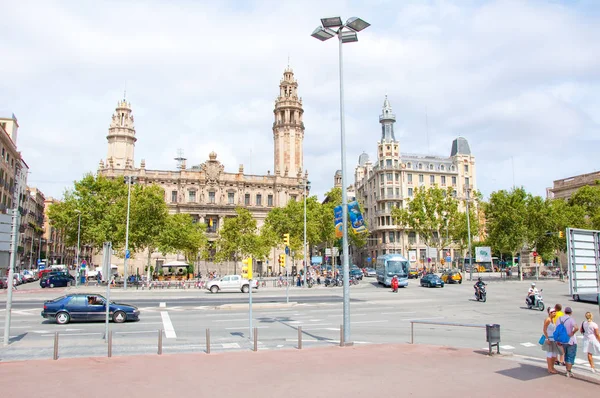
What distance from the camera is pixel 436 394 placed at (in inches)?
346

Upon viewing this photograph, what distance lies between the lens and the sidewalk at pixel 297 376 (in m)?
9.02

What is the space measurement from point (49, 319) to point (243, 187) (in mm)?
59394

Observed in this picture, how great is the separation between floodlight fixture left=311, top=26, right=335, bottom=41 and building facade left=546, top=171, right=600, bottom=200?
7846cm

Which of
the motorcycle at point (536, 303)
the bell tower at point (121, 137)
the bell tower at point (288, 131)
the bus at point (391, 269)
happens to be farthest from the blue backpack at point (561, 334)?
the bell tower at point (121, 137)

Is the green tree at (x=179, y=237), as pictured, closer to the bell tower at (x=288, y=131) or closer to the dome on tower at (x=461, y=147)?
the bell tower at (x=288, y=131)

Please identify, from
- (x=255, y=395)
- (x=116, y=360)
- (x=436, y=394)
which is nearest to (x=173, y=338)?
(x=116, y=360)

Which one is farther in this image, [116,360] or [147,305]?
[147,305]

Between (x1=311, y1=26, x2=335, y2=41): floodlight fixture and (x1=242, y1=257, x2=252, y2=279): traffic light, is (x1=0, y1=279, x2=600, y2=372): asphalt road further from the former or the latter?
(x1=311, y1=26, x2=335, y2=41): floodlight fixture

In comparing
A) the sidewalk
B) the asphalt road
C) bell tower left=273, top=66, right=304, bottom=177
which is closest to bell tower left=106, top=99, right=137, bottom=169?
bell tower left=273, top=66, right=304, bottom=177

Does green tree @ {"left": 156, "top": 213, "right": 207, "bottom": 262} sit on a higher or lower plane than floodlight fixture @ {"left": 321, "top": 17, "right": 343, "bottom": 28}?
lower

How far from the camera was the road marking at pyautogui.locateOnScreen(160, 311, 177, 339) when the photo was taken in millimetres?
16766

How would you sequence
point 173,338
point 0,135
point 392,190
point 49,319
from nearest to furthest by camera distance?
point 173,338 → point 49,319 → point 0,135 → point 392,190

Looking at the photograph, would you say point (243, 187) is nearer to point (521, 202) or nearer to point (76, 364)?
point (521, 202)

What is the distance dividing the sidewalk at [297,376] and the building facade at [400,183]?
75819 mm
